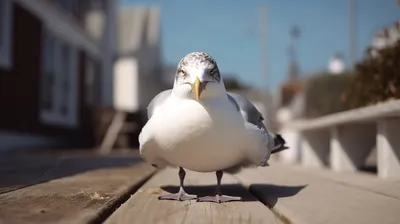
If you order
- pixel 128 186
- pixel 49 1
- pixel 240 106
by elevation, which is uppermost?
pixel 49 1

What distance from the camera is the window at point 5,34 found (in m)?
7.17

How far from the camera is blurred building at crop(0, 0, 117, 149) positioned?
7559mm

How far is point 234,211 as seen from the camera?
1.67 m

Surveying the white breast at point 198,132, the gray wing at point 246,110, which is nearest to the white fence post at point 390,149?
the gray wing at point 246,110

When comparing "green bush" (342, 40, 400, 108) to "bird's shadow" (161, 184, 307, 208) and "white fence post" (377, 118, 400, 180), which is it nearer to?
"white fence post" (377, 118, 400, 180)

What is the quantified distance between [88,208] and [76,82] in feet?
31.8

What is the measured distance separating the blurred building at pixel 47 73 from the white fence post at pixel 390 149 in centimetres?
564

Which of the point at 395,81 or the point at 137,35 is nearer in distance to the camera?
the point at 395,81

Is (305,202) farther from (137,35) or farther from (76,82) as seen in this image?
(137,35)

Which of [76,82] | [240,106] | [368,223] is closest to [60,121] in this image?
[76,82]

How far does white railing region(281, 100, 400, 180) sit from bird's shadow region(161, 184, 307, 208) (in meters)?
0.72

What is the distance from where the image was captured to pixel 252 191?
93.0 inches

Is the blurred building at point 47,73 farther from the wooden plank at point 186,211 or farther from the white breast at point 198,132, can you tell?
the wooden plank at point 186,211

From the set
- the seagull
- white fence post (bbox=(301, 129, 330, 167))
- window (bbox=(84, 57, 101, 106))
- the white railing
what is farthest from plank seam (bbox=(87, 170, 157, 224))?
window (bbox=(84, 57, 101, 106))
